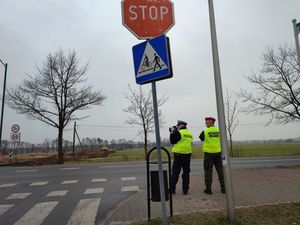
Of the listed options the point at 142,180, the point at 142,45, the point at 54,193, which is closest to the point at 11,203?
the point at 54,193

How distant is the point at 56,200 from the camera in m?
8.26

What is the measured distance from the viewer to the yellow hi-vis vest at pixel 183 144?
8.00 m

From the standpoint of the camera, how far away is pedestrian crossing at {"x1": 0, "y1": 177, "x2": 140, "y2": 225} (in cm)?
631

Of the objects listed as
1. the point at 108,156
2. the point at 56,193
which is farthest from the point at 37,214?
the point at 108,156

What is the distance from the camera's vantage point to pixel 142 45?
179 inches

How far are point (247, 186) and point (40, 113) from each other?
1987cm

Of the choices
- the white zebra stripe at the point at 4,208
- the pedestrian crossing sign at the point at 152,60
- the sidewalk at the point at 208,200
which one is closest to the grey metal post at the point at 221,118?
the sidewalk at the point at 208,200

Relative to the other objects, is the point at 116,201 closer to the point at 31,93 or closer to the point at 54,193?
the point at 54,193

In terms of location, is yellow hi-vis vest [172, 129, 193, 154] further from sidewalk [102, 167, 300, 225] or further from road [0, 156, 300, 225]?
road [0, 156, 300, 225]

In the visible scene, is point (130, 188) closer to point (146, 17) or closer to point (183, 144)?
point (183, 144)

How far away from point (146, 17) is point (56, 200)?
5.61 m

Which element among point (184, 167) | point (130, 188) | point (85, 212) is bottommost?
point (85, 212)

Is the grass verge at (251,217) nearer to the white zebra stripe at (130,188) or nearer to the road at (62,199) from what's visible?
the road at (62,199)

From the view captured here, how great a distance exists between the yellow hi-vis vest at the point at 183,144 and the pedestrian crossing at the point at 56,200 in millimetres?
2347
